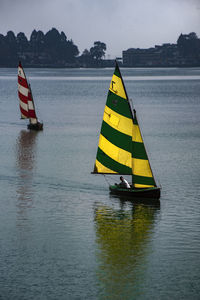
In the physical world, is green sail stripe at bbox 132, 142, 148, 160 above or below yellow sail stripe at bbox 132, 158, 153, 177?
above

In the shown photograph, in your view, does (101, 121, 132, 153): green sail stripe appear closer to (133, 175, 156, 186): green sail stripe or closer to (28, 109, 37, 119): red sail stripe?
(133, 175, 156, 186): green sail stripe

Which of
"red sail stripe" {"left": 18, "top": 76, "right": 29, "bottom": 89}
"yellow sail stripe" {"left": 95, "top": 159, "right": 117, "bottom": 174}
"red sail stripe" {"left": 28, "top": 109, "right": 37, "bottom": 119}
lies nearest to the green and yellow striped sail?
"yellow sail stripe" {"left": 95, "top": 159, "right": 117, "bottom": 174}

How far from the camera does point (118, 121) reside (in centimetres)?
4619

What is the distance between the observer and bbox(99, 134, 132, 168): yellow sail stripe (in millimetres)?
46656

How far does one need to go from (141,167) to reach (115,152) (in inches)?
102

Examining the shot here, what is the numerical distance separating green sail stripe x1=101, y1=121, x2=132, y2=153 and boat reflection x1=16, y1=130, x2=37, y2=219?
713 centimetres

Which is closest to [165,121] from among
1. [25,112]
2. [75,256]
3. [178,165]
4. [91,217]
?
[25,112]

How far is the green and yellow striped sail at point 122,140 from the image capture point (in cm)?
4538

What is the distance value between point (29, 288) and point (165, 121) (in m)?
72.9

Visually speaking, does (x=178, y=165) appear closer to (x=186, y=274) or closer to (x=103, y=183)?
(x=103, y=183)

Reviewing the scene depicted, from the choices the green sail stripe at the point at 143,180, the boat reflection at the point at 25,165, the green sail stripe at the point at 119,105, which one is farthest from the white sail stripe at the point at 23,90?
the green sail stripe at the point at 143,180

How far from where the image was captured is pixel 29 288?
31.4 m

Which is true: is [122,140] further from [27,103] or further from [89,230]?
[27,103]

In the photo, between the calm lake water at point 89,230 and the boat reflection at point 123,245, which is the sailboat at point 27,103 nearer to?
the calm lake water at point 89,230
